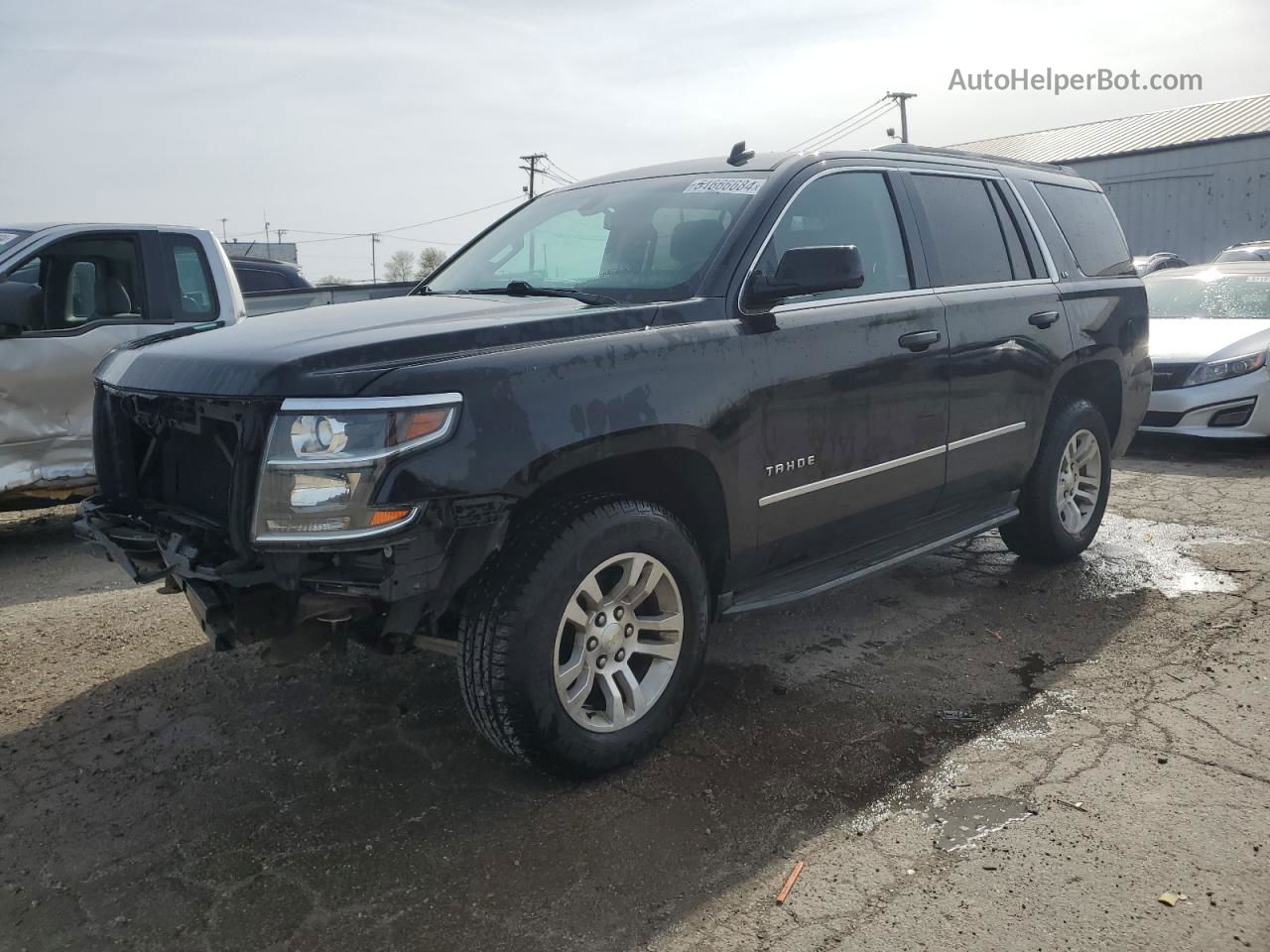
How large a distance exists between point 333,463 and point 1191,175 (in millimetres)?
36535

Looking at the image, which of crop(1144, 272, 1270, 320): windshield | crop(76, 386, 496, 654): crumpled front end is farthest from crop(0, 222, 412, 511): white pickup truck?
crop(1144, 272, 1270, 320): windshield

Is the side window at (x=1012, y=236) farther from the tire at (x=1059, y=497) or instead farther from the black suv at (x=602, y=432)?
the tire at (x=1059, y=497)

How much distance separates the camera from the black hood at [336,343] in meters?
2.75

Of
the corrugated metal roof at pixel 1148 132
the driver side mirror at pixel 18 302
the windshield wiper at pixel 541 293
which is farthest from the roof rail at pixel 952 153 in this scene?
the corrugated metal roof at pixel 1148 132

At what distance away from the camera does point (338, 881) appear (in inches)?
107

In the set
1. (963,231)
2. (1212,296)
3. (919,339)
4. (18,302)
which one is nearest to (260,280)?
(18,302)

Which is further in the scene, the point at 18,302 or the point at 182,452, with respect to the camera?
the point at 18,302

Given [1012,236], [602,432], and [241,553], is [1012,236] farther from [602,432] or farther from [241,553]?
[241,553]

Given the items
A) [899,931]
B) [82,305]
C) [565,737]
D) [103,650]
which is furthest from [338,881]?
[82,305]

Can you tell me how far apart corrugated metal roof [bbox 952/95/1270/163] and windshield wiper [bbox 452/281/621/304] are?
30.0m

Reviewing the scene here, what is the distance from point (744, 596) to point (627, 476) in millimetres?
640

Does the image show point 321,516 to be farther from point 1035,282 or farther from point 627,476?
point 1035,282

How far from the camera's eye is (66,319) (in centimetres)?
603

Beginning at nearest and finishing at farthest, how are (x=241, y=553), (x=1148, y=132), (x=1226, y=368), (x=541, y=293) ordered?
(x=241, y=553) < (x=541, y=293) < (x=1226, y=368) < (x=1148, y=132)
